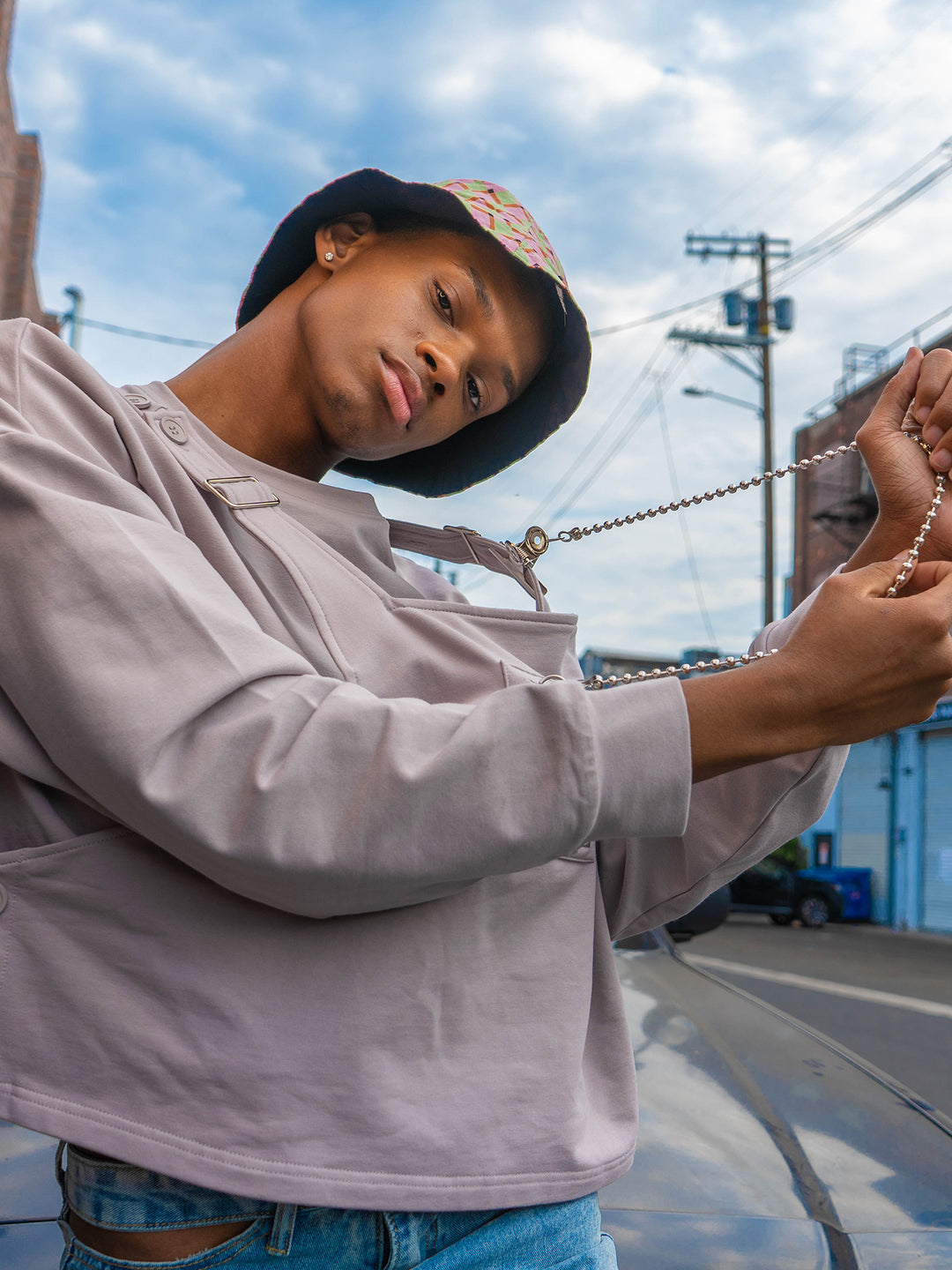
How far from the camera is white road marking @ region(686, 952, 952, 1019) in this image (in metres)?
7.86

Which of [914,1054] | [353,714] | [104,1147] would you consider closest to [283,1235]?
[104,1147]

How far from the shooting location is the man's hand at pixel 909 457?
1.18 meters

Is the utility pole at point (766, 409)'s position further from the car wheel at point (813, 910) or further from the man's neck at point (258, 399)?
the man's neck at point (258, 399)

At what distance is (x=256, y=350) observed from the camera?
1.27 m

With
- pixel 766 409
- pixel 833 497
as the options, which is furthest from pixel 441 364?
pixel 833 497

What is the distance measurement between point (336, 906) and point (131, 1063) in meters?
0.22

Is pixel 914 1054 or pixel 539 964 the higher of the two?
pixel 539 964

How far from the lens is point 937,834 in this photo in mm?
18562

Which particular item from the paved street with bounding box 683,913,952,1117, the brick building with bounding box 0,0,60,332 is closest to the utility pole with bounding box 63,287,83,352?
the brick building with bounding box 0,0,60,332

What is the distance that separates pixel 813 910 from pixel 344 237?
59.0 feet

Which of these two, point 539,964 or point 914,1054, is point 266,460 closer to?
point 539,964

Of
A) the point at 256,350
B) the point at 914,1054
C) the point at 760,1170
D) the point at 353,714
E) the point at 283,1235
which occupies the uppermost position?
the point at 256,350

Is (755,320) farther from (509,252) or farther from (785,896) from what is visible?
(509,252)

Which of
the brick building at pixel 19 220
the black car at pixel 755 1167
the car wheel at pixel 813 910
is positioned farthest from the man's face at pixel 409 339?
the car wheel at pixel 813 910
